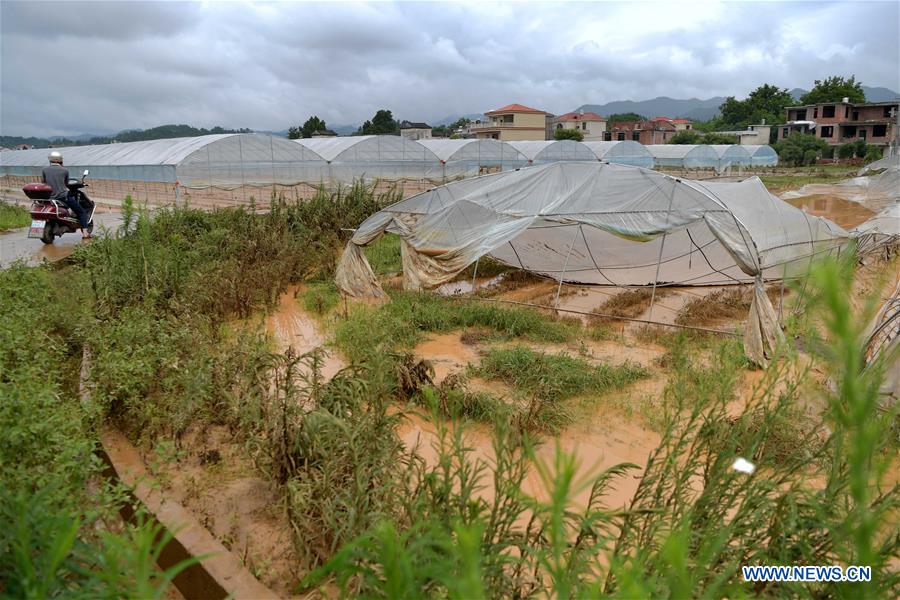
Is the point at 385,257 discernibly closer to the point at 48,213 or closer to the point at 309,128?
the point at 48,213

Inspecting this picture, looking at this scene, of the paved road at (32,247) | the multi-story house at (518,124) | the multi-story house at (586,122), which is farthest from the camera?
the multi-story house at (586,122)

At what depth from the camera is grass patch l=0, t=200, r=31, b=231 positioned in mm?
13680

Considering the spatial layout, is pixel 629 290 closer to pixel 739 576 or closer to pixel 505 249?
pixel 505 249

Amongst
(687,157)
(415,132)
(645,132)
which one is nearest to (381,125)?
(415,132)

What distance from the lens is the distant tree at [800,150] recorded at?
4397 centimetres

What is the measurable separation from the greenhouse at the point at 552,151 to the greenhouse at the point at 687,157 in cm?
824

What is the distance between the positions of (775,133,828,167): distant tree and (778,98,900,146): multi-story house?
22.9 feet

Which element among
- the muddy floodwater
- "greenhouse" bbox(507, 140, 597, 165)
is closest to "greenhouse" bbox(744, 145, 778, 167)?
the muddy floodwater

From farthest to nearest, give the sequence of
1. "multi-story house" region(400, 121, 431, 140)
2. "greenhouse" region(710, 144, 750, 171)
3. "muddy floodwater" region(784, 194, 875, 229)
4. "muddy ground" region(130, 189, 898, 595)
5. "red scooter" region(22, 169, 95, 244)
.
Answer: "multi-story house" region(400, 121, 431, 140), "greenhouse" region(710, 144, 750, 171), "muddy floodwater" region(784, 194, 875, 229), "red scooter" region(22, 169, 95, 244), "muddy ground" region(130, 189, 898, 595)

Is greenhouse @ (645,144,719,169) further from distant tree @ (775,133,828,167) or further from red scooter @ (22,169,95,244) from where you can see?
red scooter @ (22,169,95,244)

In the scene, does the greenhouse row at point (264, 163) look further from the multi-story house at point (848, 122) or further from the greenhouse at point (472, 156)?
the multi-story house at point (848, 122)

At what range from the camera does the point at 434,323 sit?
795 cm

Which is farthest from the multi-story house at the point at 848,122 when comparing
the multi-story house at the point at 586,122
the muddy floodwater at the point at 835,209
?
the muddy floodwater at the point at 835,209

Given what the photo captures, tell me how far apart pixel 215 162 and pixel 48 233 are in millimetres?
7824
